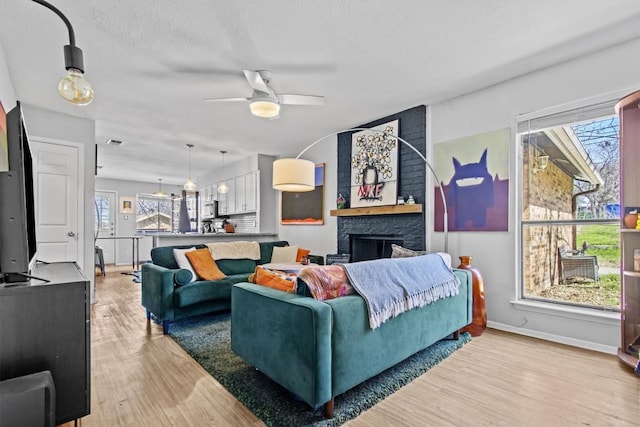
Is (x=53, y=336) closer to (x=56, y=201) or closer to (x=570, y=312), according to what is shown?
(x=56, y=201)

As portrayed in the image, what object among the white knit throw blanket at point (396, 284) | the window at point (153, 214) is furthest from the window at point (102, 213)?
the white knit throw blanket at point (396, 284)

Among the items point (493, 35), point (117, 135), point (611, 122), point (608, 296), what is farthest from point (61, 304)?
point (117, 135)

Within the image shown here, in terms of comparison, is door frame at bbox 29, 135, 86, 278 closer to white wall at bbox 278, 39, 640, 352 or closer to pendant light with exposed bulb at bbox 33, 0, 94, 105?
pendant light with exposed bulb at bbox 33, 0, 94, 105

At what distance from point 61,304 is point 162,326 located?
214 centimetres

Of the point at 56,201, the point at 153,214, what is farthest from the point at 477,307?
the point at 153,214

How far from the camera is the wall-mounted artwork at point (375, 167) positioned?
4.22 metres

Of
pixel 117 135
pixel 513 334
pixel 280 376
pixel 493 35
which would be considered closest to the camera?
pixel 280 376

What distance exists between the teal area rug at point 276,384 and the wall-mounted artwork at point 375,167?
204 centimetres

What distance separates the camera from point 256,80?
112 inches

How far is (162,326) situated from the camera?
338cm

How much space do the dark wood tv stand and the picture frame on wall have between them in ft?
29.5

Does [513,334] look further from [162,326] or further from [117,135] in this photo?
[117,135]

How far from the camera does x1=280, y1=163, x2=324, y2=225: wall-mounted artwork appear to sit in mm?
5477

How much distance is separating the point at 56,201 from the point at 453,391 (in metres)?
5.08
